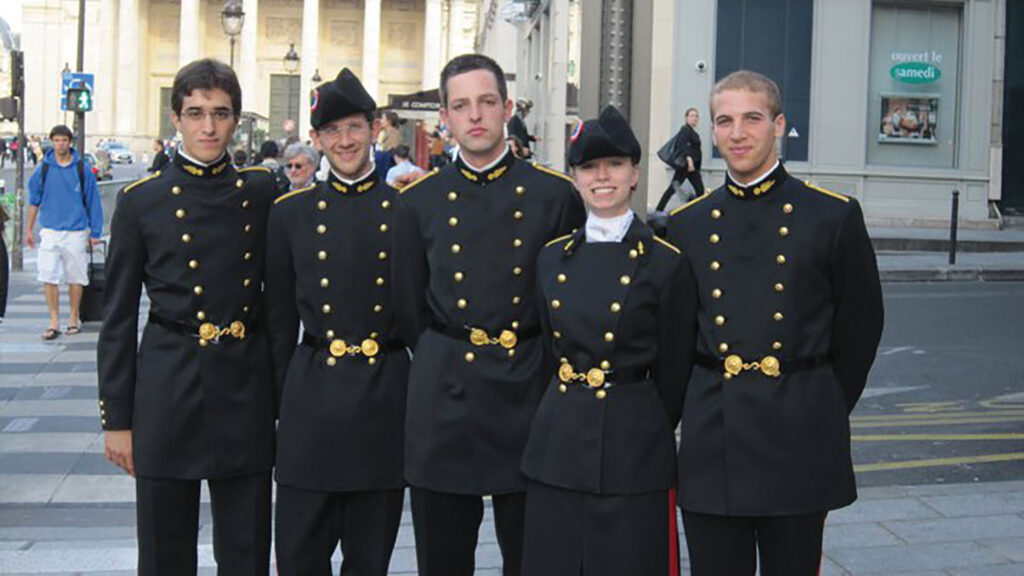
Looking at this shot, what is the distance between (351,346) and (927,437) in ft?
18.6

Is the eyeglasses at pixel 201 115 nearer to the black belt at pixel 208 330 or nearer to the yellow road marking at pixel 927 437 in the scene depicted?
the black belt at pixel 208 330

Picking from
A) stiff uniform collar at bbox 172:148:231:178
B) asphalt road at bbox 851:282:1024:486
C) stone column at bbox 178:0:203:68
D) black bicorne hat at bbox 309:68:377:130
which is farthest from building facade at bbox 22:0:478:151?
black bicorne hat at bbox 309:68:377:130

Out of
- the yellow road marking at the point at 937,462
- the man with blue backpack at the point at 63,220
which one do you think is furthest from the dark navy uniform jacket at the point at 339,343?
the man with blue backpack at the point at 63,220

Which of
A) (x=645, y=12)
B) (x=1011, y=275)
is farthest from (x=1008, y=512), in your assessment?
(x=1011, y=275)

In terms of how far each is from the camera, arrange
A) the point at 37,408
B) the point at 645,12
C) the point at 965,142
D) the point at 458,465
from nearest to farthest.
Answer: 1. the point at 458,465
2. the point at 645,12
3. the point at 37,408
4. the point at 965,142

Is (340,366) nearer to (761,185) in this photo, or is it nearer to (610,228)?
(610,228)

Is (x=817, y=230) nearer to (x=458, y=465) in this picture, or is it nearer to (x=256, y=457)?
(x=458, y=465)

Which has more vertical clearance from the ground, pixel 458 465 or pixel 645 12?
pixel 645 12

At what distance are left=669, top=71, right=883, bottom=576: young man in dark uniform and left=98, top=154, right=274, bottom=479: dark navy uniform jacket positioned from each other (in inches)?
64.5

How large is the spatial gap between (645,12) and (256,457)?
120 inches

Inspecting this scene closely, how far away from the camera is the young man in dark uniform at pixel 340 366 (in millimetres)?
4820

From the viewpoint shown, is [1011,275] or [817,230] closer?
[817,230]

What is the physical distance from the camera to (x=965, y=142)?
2584 cm

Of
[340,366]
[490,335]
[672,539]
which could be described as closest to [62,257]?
[340,366]
